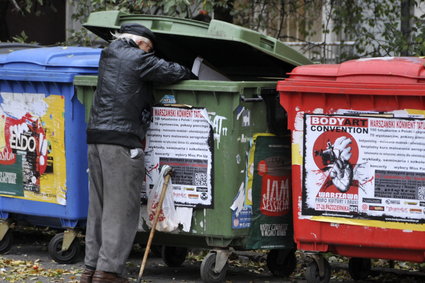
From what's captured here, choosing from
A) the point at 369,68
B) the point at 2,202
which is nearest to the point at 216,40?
the point at 369,68

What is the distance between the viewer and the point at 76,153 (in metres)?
7.26

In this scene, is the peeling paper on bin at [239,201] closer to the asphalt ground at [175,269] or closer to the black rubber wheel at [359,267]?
the asphalt ground at [175,269]

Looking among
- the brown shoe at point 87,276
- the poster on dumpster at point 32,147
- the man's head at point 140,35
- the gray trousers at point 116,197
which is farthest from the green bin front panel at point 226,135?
the poster on dumpster at point 32,147

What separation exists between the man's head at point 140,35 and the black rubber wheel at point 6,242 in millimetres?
2105

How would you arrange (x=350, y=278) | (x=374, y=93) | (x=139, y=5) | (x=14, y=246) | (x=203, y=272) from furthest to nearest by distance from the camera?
(x=139, y=5), (x=14, y=246), (x=350, y=278), (x=203, y=272), (x=374, y=93)

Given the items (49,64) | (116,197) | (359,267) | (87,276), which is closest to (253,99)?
(116,197)

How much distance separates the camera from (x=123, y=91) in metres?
6.43

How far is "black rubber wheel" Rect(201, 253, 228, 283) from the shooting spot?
6570mm

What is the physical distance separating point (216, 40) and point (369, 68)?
1.19 meters

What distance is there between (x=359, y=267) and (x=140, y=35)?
7.54ft

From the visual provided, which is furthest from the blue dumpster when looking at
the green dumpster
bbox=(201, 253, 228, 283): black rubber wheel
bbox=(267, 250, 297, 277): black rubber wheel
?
bbox=(267, 250, 297, 277): black rubber wheel

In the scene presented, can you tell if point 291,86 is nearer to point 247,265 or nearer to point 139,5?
point 247,265

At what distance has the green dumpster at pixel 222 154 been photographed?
21.4 ft

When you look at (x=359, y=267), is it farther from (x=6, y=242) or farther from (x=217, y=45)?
(x=6, y=242)
